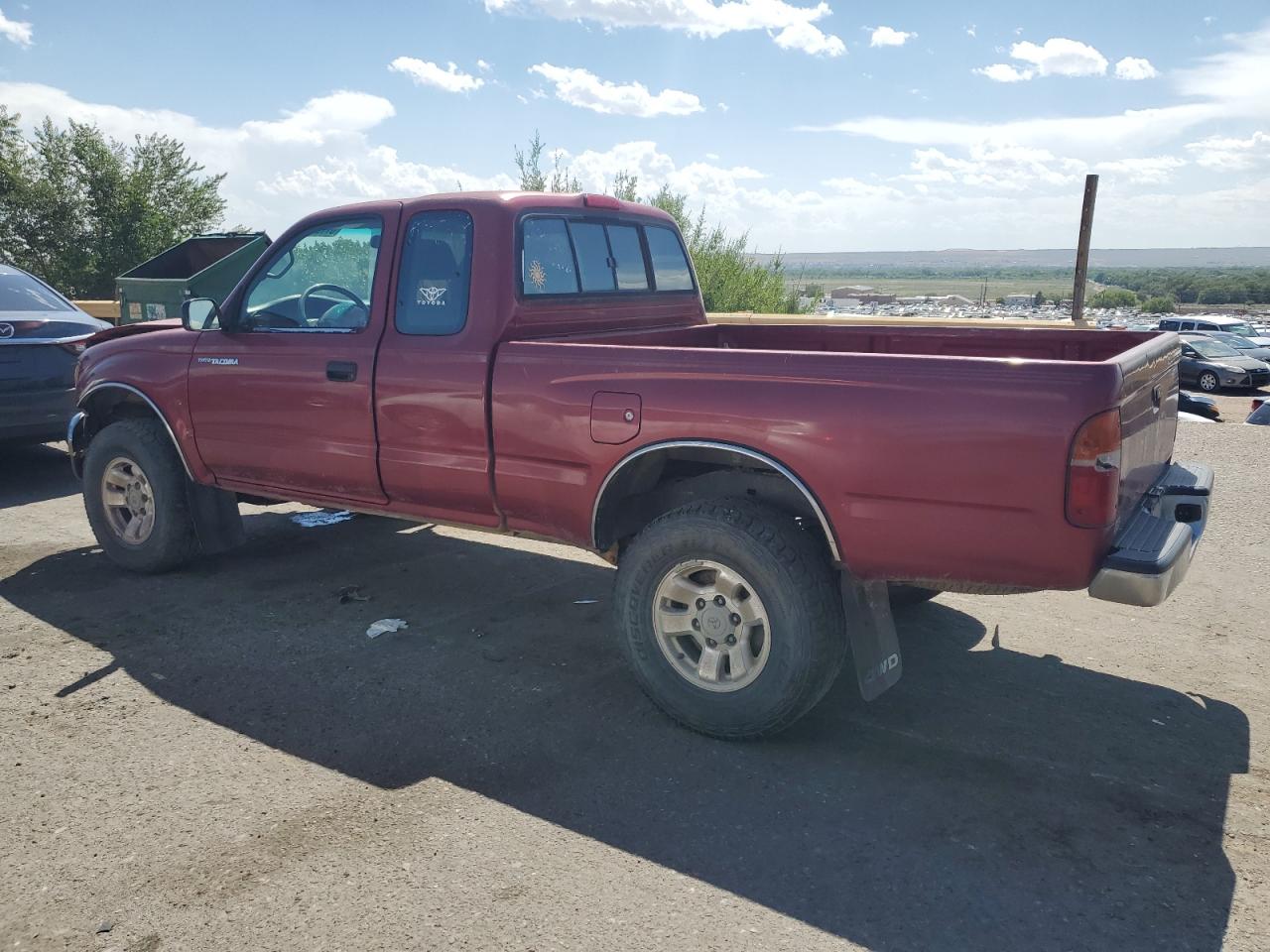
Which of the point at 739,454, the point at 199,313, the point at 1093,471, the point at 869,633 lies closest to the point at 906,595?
the point at 869,633

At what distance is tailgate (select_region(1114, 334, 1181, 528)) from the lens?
3.57 m

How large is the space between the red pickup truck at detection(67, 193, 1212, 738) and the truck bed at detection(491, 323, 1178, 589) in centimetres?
1

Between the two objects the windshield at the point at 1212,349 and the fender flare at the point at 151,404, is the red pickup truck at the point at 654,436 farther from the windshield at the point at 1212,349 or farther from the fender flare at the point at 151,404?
the windshield at the point at 1212,349

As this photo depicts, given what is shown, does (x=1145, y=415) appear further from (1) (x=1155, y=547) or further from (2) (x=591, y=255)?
(2) (x=591, y=255)

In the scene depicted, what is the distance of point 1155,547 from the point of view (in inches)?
141

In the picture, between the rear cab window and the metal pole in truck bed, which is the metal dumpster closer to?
the rear cab window

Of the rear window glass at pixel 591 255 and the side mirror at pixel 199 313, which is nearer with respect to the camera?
the rear window glass at pixel 591 255

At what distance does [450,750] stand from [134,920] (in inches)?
50.4

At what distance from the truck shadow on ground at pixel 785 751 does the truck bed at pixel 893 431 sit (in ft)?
2.57

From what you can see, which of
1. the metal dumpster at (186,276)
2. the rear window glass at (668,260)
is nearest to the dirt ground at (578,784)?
the rear window glass at (668,260)

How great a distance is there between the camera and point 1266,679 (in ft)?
15.6

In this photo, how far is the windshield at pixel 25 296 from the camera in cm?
A: 861

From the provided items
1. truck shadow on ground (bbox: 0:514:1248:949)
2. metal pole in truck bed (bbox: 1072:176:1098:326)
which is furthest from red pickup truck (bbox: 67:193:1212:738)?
metal pole in truck bed (bbox: 1072:176:1098:326)

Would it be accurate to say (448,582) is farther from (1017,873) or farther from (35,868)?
(1017,873)
